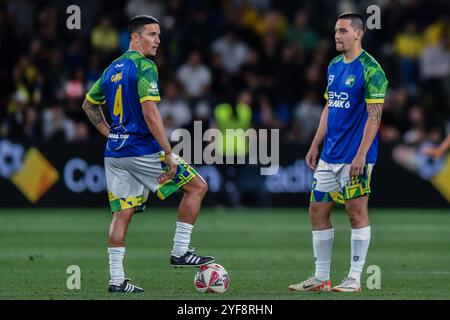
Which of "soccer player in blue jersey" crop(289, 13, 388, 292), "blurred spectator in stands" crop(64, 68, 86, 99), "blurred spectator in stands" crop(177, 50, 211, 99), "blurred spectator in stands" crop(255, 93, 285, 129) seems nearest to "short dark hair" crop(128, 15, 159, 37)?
"soccer player in blue jersey" crop(289, 13, 388, 292)

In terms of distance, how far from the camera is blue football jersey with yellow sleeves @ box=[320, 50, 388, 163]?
1136 cm

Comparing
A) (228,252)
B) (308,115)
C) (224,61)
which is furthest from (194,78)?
(228,252)

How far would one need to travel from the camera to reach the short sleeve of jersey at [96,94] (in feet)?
38.4

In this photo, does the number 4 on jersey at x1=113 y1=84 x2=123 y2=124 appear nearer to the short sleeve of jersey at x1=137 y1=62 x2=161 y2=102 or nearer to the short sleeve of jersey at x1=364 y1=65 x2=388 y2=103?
the short sleeve of jersey at x1=137 y1=62 x2=161 y2=102

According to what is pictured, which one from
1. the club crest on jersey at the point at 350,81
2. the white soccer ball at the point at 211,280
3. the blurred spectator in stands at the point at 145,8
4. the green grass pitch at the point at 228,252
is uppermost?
the blurred spectator in stands at the point at 145,8

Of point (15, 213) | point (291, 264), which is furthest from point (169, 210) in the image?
point (291, 264)

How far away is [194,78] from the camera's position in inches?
1002

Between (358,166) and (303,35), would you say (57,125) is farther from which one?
(358,166)

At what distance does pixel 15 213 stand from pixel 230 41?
6.53 meters

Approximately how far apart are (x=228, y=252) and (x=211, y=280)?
15.0 feet

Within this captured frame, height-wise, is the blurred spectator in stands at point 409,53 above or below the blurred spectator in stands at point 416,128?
above

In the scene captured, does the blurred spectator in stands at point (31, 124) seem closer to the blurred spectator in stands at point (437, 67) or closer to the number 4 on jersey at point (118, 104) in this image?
the blurred spectator in stands at point (437, 67)

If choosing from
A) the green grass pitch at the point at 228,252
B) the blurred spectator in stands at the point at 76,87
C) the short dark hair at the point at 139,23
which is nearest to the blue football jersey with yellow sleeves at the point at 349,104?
the green grass pitch at the point at 228,252
